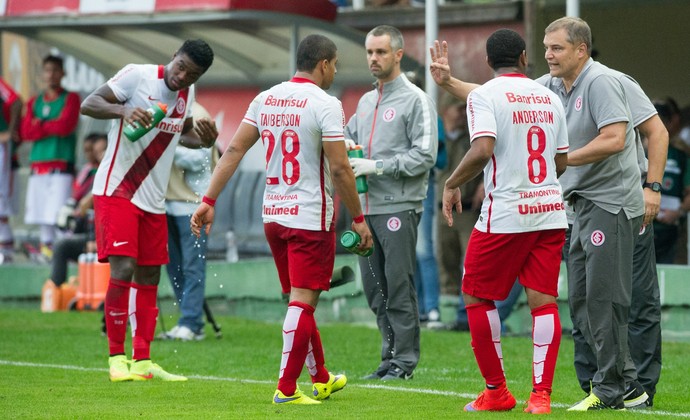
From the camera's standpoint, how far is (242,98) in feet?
64.7

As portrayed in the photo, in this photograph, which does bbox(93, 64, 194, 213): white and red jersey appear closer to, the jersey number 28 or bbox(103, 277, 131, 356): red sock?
bbox(103, 277, 131, 356): red sock

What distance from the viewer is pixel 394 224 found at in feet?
35.0

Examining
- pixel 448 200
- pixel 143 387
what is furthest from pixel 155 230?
pixel 448 200

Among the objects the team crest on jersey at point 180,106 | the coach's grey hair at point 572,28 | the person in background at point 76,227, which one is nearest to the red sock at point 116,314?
the team crest on jersey at point 180,106

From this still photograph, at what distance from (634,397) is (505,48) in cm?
222

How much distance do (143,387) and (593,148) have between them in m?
3.46

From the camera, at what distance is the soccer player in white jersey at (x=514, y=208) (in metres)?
8.18

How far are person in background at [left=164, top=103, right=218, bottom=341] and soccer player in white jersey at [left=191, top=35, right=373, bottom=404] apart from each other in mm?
4807

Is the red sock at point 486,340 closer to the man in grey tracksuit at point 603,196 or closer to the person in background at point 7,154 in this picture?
the man in grey tracksuit at point 603,196

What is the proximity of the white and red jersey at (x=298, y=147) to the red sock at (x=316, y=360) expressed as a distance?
721 millimetres

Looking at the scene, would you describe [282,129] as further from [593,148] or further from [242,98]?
[242,98]

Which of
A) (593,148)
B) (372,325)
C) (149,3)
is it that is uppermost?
(149,3)

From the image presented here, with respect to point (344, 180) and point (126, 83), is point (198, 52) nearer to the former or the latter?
point (126, 83)

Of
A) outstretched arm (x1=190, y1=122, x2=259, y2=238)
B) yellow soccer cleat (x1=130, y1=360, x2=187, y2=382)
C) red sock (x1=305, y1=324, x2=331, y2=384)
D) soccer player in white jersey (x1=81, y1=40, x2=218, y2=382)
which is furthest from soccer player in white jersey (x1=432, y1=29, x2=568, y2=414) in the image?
yellow soccer cleat (x1=130, y1=360, x2=187, y2=382)
